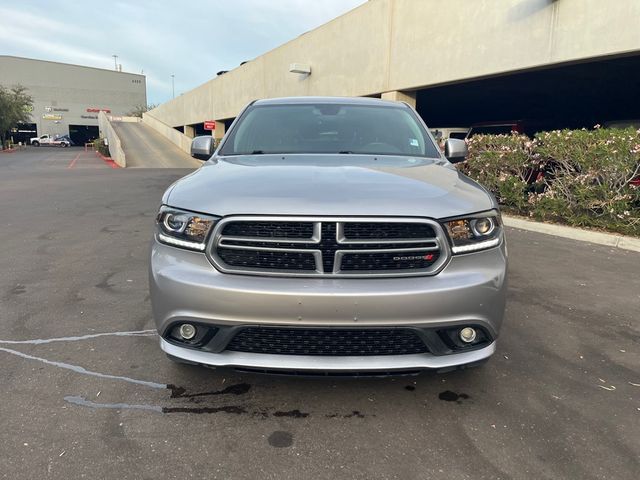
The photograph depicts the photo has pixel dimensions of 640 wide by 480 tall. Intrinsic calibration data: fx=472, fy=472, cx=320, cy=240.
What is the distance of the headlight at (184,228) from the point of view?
2.39 m

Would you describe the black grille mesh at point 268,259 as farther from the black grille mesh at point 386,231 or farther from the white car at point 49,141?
the white car at point 49,141

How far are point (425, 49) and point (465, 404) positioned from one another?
13.8 m

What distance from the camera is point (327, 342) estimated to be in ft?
7.50

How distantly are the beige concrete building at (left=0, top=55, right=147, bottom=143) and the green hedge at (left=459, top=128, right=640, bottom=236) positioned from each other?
8271 centimetres

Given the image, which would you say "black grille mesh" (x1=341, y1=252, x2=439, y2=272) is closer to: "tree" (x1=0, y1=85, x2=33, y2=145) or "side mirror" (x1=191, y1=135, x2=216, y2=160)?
"side mirror" (x1=191, y1=135, x2=216, y2=160)

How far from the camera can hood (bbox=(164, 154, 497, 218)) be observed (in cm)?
231

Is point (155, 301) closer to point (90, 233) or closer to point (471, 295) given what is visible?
point (471, 295)

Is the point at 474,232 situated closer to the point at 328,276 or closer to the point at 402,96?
the point at 328,276

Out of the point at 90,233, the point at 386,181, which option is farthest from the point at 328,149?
the point at 90,233

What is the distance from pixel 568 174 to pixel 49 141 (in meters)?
79.6

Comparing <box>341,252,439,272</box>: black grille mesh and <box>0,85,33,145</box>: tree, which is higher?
<box>0,85,33,145</box>: tree

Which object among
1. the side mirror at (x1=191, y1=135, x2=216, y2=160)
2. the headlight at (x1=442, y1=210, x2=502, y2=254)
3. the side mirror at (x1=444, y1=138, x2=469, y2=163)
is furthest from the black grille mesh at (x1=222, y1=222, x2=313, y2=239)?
the side mirror at (x1=444, y1=138, x2=469, y2=163)

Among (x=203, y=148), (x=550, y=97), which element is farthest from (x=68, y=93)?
(x=203, y=148)

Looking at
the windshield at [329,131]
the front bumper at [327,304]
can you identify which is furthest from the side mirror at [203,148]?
the front bumper at [327,304]
